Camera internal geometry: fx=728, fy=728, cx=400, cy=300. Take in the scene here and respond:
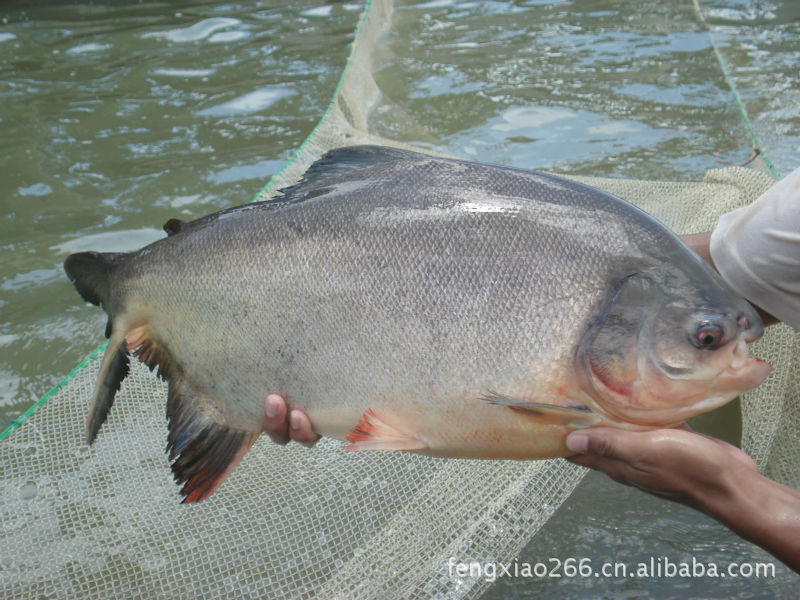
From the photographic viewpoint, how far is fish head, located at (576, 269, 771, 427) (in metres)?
1.75

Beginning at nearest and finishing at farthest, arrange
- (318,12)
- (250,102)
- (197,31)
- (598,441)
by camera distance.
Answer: (598,441) → (250,102) → (197,31) → (318,12)

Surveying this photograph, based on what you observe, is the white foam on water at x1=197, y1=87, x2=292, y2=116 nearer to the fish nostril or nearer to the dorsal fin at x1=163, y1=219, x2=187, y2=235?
the dorsal fin at x1=163, y1=219, x2=187, y2=235

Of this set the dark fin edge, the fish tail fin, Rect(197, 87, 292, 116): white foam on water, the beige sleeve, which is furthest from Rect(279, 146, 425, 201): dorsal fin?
Rect(197, 87, 292, 116): white foam on water

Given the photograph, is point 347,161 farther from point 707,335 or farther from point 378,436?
point 707,335

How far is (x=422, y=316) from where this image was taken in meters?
1.89

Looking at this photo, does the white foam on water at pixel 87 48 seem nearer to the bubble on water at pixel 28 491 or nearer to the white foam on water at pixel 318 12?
the white foam on water at pixel 318 12

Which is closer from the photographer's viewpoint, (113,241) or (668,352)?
(668,352)

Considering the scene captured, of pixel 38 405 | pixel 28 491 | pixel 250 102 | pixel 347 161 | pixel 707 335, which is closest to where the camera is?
pixel 707 335

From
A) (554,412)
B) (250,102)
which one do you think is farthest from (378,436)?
(250,102)

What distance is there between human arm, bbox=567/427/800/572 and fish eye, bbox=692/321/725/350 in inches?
12.0

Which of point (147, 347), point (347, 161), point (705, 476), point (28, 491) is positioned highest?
point (347, 161)

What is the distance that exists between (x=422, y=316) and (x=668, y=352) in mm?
609

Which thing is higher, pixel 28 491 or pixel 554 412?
pixel 554 412

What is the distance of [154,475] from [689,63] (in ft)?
23.9
